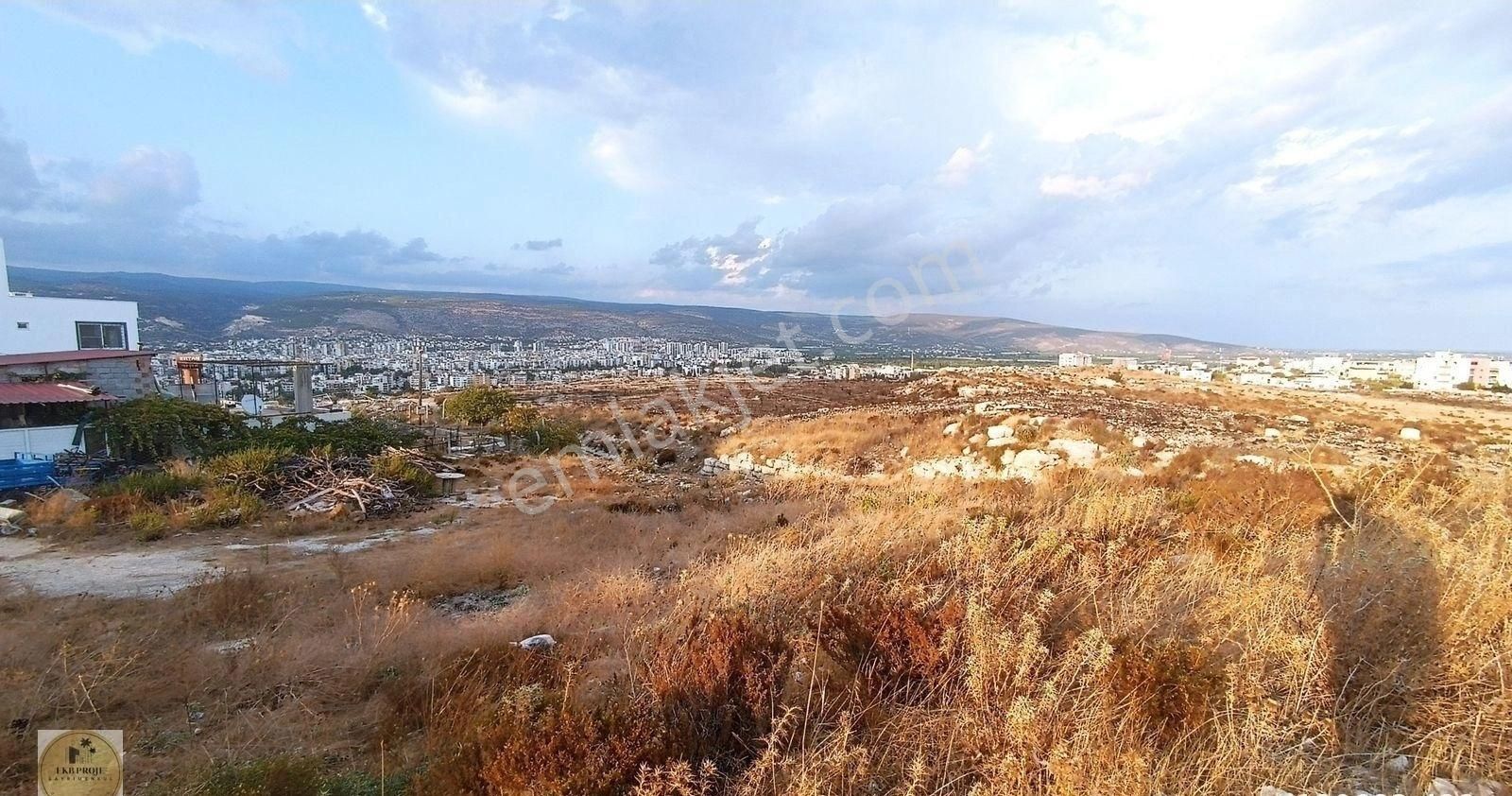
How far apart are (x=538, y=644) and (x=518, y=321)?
333 feet

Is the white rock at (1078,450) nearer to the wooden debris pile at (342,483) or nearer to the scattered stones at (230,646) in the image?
the scattered stones at (230,646)

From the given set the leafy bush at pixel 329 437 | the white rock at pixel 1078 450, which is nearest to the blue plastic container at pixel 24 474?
the leafy bush at pixel 329 437

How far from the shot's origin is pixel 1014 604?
416cm

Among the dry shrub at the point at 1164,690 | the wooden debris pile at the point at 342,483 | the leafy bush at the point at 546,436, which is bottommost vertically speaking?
the leafy bush at the point at 546,436

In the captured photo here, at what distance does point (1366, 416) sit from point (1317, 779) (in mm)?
29408

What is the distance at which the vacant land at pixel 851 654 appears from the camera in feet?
8.78

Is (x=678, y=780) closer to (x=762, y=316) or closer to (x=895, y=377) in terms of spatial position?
(x=895, y=377)

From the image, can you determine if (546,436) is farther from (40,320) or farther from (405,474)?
(40,320)

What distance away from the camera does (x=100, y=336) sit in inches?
933

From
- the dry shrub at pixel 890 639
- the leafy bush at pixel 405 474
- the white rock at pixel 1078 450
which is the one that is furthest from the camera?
the leafy bush at pixel 405 474

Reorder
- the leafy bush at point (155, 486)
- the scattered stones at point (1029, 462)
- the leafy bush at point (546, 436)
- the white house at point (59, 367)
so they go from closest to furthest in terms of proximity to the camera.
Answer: the leafy bush at point (155, 486) < the scattered stones at point (1029, 462) < the white house at point (59, 367) < the leafy bush at point (546, 436)

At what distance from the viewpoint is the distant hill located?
2852 inches

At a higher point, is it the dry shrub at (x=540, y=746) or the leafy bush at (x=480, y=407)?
the dry shrub at (x=540, y=746)

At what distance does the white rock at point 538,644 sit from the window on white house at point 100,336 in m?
30.0
